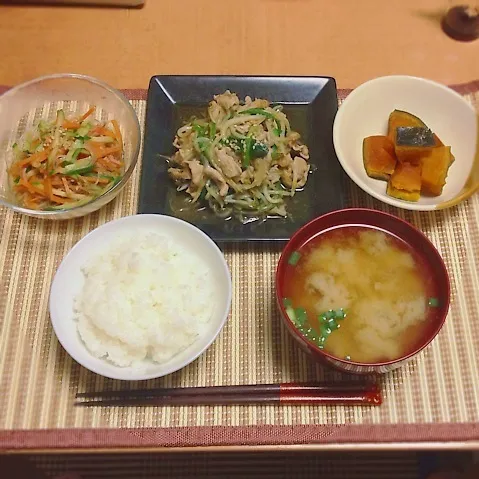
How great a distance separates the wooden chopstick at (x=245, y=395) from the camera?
4.43 feet

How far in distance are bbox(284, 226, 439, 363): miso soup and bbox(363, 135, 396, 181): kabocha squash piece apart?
0.26 m

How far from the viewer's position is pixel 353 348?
4.27 ft

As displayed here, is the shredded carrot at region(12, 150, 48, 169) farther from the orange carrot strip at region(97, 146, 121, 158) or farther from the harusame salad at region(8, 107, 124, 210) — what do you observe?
the orange carrot strip at region(97, 146, 121, 158)

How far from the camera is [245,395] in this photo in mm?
1354

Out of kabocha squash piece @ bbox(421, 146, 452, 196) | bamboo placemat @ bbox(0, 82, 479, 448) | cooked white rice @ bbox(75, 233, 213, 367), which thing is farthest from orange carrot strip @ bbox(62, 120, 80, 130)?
kabocha squash piece @ bbox(421, 146, 452, 196)

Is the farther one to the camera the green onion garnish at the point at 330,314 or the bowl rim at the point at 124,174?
the bowl rim at the point at 124,174

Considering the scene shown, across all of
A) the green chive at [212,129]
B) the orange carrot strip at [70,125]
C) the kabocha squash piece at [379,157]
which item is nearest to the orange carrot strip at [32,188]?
the orange carrot strip at [70,125]

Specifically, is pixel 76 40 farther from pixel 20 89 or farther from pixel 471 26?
pixel 471 26

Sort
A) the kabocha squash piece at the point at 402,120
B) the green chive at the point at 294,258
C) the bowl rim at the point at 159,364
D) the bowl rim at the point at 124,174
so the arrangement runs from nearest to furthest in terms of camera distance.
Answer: the bowl rim at the point at 159,364
the green chive at the point at 294,258
the bowl rim at the point at 124,174
the kabocha squash piece at the point at 402,120

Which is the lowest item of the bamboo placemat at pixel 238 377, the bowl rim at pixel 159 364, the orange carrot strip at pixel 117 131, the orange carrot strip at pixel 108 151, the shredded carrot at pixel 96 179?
the bamboo placemat at pixel 238 377

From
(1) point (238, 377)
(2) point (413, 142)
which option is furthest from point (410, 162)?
(1) point (238, 377)

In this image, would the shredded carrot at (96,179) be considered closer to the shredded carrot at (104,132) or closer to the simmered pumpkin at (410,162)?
the shredded carrot at (104,132)

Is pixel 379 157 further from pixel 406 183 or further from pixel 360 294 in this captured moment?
pixel 360 294

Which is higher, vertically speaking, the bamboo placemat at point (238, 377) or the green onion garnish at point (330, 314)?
the green onion garnish at point (330, 314)
